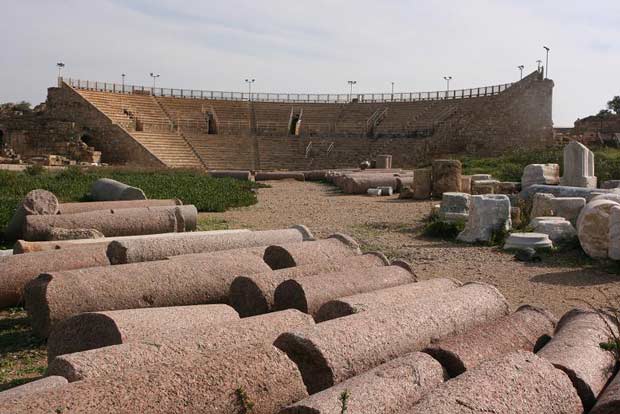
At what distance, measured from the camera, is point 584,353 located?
494cm

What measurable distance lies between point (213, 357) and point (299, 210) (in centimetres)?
1473

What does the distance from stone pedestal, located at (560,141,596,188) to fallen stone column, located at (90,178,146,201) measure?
11599mm

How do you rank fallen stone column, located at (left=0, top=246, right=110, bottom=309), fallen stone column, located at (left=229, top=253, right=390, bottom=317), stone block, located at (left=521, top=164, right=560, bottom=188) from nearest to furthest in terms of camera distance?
fallen stone column, located at (left=229, top=253, right=390, bottom=317)
fallen stone column, located at (left=0, top=246, right=110, bottom=309)
stone block, located at (left=521, top=164, right=560, bottom=188)

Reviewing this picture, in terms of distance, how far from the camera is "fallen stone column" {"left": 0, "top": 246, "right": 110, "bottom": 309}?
7520 millimetres

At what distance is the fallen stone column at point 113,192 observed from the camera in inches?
628

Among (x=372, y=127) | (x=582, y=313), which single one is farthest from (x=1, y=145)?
(x=582, y=313)

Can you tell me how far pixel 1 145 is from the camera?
140 feet

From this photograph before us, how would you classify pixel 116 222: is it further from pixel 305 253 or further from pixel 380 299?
pixel 380 299

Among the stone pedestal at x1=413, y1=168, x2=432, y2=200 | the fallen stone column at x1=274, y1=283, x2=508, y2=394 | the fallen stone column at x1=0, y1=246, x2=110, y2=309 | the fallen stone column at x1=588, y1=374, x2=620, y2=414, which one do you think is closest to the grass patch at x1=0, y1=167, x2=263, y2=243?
the stone pedestal at x1=413, y1=168, x2=432, y2=200

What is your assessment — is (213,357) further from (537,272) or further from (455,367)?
(537,272)

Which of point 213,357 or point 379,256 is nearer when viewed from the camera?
point 213,357

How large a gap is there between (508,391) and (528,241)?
333 inches

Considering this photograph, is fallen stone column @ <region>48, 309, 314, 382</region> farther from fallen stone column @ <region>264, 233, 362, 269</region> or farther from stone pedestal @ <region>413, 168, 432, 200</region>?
stone pedestal @ <region>413, 168, 432, 200</region>

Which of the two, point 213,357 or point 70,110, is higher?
point 70,110
